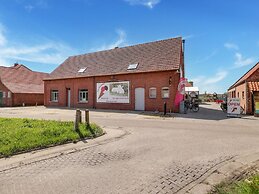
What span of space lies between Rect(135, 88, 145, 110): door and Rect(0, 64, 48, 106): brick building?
21.2 meters

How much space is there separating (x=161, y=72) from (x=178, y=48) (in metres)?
3.49

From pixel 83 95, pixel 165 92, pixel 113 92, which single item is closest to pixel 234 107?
pixel 165 92

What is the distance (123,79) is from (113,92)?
1965 mm

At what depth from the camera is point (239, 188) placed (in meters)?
4.04

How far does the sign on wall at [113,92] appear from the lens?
24.2m

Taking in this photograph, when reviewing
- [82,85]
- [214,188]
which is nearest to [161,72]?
[82,85]

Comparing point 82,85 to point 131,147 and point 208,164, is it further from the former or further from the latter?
point 208,164

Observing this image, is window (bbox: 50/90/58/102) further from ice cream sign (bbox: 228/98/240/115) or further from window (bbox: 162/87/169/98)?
ice cream sign (bbox: 228/98/240/115)

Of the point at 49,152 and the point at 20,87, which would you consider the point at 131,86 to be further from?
the point at 20,87

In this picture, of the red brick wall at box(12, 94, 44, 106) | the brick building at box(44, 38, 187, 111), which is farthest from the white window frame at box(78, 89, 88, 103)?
the red brick wall at box(12, 94, 44, 106)

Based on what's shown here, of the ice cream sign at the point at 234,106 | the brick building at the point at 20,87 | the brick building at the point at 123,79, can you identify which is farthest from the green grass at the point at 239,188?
the brick building at the point at 20,87

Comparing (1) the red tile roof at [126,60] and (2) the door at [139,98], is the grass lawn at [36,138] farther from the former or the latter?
(1) the red tile roof at [126,60]

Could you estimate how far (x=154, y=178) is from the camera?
15.4 ft

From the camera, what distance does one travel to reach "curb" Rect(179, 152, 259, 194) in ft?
13.7
